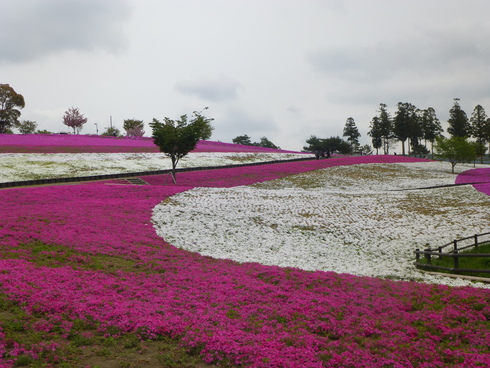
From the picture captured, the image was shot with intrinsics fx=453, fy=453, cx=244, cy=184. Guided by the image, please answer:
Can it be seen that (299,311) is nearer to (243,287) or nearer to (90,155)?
(243,287)

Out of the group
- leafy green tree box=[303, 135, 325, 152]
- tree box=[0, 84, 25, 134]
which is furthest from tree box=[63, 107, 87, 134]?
leafy green tree box=[303, 135, 325, 152]

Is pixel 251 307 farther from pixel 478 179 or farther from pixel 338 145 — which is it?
pixel 338 145

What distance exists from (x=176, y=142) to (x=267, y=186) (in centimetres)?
1177

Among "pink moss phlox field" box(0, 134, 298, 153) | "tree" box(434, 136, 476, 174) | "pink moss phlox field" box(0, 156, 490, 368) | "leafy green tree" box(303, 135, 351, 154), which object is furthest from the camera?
"leafy green tree" box(303, 135, 351, 154)

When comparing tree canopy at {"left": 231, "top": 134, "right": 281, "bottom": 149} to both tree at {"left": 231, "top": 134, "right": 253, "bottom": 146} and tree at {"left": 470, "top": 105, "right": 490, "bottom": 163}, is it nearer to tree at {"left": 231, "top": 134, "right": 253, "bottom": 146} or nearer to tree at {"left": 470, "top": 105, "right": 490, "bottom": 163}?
tree at {"left": 231, "top": 134, "right": 253, "bottom": 146}

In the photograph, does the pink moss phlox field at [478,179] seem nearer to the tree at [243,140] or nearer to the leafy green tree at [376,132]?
the leafy green tree at [376,132]

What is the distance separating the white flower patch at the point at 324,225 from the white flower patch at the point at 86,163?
65.9ft

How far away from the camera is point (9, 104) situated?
12650cm

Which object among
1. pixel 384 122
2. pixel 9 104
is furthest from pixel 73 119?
pixel 384 122

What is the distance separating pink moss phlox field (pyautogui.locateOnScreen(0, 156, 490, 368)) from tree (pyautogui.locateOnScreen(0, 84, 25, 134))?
118m

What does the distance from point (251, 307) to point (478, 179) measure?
204 ft

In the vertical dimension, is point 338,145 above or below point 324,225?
above

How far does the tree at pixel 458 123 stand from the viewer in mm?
126438

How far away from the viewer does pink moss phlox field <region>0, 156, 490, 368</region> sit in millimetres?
10820
